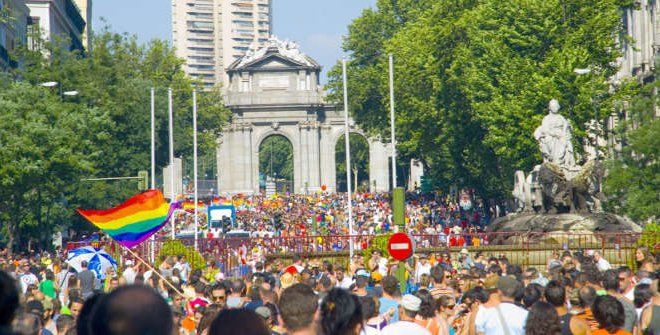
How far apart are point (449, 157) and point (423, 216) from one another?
7.89m

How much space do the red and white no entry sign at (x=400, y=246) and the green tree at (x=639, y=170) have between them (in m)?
22.3

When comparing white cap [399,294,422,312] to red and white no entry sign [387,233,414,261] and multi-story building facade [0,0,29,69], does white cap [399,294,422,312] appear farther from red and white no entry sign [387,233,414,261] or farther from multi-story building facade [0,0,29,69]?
multi-story building facade [0,0,29,69]

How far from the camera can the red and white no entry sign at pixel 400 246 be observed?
21641mm

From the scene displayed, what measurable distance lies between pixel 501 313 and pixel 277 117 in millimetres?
135243

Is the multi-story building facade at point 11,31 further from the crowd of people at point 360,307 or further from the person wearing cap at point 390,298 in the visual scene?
the person wearing cap at point 390,298

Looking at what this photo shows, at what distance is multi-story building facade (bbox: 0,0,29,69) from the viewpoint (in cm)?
6528

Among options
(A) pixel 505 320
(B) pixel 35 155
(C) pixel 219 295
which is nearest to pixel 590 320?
(A) pixel 505 320

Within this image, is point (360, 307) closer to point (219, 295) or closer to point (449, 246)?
point (219, 295)

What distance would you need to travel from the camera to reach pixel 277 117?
5782 inches

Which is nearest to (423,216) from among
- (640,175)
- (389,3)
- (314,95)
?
(389,3)

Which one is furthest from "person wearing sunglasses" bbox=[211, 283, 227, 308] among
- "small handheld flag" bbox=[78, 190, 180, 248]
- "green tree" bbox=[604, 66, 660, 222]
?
"green tree" bbox=[604, 66, 660, 222]

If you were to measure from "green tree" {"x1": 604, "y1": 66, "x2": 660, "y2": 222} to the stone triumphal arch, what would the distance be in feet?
325

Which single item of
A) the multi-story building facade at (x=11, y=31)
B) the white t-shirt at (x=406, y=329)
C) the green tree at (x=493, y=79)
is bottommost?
the white t-shirt at (x=406, y=329)

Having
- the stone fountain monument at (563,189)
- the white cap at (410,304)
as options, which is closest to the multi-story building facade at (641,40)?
the stone fountain monument at (563,189)
